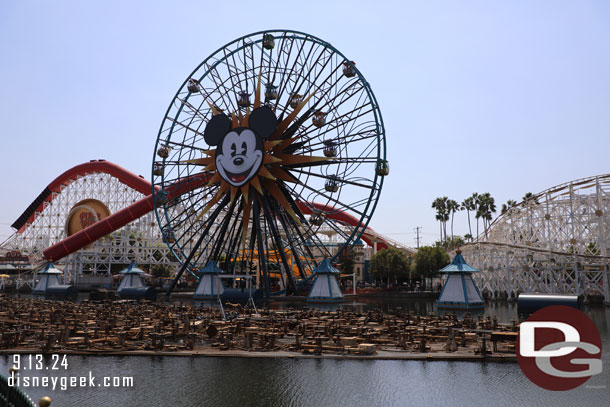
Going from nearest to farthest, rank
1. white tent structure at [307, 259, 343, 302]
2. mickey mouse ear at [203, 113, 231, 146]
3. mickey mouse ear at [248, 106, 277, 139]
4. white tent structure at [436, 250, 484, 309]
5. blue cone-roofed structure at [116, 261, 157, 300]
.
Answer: white tent structure at [436, 250, 484, 309] → mickey mouse ear at [248, 106, 277, 139] → white tent structure at [307, 259, 343, 302] → mickey mouse ear at [203, 113, 231, 146] → blue cone-roofed structure at [116, 261, 157, 300]

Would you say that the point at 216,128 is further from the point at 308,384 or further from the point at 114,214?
the point at 308,384

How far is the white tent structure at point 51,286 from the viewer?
194 feet

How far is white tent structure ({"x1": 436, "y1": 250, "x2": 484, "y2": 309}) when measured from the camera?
40909 mm

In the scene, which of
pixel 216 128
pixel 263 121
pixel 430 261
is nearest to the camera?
pixel 263 121

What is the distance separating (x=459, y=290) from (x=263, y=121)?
852 inches

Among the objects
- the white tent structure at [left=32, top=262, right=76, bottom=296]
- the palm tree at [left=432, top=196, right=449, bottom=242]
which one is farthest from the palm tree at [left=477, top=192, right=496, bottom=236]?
the white tent structure at [left=32, top=262, right=76, bottom=296]

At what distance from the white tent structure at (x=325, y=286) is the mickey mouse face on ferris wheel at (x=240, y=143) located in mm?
10840

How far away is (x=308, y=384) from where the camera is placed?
16266 millimetres

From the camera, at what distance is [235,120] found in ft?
153

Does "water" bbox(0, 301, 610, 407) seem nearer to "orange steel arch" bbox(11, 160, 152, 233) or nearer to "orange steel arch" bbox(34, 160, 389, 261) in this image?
"orange steel arch" bbox(34, 160, 389, 261)

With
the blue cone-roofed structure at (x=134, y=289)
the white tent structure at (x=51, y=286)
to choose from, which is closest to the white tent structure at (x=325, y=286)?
the blue cone-roofed structure at (x=134, y=289)

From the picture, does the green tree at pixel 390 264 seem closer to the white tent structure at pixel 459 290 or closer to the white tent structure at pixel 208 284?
the white tent structure at pixel 459 290

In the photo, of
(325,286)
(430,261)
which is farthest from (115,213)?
(430,261)

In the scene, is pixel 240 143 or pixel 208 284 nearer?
pixel 240 143
